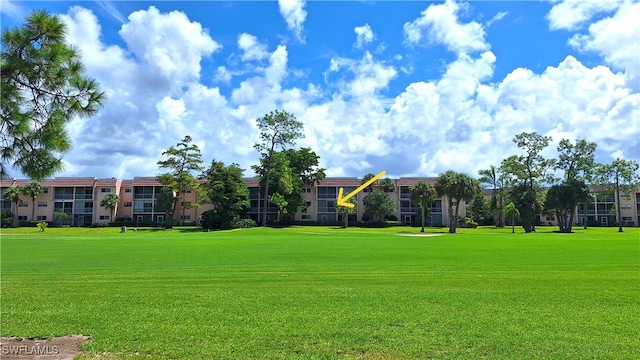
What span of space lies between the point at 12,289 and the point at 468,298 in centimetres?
1166

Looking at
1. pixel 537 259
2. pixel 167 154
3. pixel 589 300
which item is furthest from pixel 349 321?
pixel 167 154

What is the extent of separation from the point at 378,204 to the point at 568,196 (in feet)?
107

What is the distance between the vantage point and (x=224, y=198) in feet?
250

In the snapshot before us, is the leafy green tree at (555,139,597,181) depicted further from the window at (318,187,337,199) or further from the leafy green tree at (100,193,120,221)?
the leafy green tree at (100,193,120,221)

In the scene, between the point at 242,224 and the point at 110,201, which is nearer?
the point at 242,224

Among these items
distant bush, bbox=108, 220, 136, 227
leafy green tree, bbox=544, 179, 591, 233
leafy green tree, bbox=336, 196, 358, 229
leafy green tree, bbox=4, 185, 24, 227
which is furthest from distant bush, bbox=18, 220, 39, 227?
leafy green tree, bbox=544, 179, 591, 233

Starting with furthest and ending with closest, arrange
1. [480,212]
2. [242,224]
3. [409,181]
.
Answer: [480,212] < [409,181] < [242,224]

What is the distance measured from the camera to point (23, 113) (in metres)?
6.48

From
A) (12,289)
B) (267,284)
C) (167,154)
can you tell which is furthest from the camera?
(167,154)

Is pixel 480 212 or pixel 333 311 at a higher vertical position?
pixel 480 212

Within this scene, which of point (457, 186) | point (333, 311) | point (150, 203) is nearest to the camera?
point (333, 311)

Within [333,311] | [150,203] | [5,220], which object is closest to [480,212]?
[150,203]

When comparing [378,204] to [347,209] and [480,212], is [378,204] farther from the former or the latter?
[480,212]

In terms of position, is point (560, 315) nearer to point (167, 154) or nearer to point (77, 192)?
point (167, 154)
